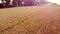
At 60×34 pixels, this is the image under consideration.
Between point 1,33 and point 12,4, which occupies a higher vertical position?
point 1,33

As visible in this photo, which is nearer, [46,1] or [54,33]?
[54,33]

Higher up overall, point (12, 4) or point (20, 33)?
point (20, 33)

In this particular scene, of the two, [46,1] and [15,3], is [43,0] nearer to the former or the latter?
[46,1]

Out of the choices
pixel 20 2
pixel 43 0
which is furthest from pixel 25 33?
pixel 43 0

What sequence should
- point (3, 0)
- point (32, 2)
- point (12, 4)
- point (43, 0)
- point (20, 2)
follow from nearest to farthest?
1. point (3, 0)
2. point (12, 4)
3. point (20, 2)
4. point (32, 2)
5. point (43, 0)

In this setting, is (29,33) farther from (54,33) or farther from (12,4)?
(12,4)

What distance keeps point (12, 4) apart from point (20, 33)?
1550 cm

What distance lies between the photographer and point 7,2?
52.2ft

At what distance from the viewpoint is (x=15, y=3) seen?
18.6 metres

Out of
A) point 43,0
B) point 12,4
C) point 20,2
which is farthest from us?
point 43,0

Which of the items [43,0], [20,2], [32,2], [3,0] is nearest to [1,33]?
[3,0]

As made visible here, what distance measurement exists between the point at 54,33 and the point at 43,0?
113 feet

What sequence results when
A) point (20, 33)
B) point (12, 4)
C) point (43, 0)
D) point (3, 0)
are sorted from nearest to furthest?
point (20, 33)
point (3, 0)
point (12, 4)
point (43, 0)

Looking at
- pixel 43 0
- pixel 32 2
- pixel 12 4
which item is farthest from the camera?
pixel 43 0
